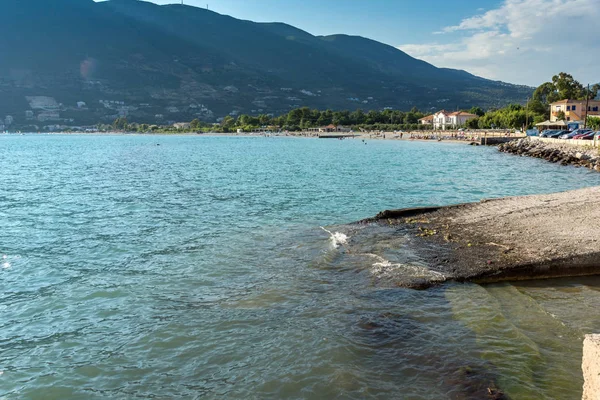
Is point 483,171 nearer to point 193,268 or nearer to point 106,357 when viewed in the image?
point 193,268

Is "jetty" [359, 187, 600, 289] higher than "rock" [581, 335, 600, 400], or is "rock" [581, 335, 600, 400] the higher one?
"rock" [581, 335, 600, 400]

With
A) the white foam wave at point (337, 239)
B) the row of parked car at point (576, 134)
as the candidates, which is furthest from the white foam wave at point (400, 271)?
the row of parked car at point (576, 134)

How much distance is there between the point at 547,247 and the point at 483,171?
35675 millimetres

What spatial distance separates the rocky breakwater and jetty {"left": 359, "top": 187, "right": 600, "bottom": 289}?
31233 mm

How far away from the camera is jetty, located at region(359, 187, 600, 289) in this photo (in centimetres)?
1297

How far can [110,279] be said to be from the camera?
13.9 meters

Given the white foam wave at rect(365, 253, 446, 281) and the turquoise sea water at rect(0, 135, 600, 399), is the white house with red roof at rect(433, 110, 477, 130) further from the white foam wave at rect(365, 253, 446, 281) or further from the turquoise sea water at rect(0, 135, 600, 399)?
the white foam wave at rect(365, 253, 446, 281)

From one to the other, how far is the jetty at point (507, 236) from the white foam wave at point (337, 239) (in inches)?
92.8

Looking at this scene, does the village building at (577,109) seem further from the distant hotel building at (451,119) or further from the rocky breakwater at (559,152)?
the distant hotel building at (451,119)

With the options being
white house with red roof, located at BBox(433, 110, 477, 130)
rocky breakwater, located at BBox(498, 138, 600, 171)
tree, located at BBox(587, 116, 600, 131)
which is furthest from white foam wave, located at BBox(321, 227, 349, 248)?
white house with red roof, located at BBox(433, 110, 477, 130)

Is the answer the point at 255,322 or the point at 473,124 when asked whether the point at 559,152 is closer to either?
the point at 255,322

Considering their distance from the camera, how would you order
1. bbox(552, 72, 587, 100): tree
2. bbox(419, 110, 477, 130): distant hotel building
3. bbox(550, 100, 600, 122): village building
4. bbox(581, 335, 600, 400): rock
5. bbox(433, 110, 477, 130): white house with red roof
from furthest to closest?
1. bbox(419, 110, 477, 130): distant hotel building
2. bbox(433, 110, 477, 130): white house with red roof
3. bbox(552, 72, 587, 100): tree
4. bbox(550, 100, 600, 122): village building
5. bbox(581, 335, 600, 400): rock

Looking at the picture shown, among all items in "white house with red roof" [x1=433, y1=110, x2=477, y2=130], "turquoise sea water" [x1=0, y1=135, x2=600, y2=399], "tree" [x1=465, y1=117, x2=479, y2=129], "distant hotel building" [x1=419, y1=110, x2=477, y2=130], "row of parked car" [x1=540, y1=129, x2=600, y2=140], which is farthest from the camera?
"distant hotel building" [x1=419, y1=110, x2=477, y2=130]

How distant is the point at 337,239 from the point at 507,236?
5994mm
